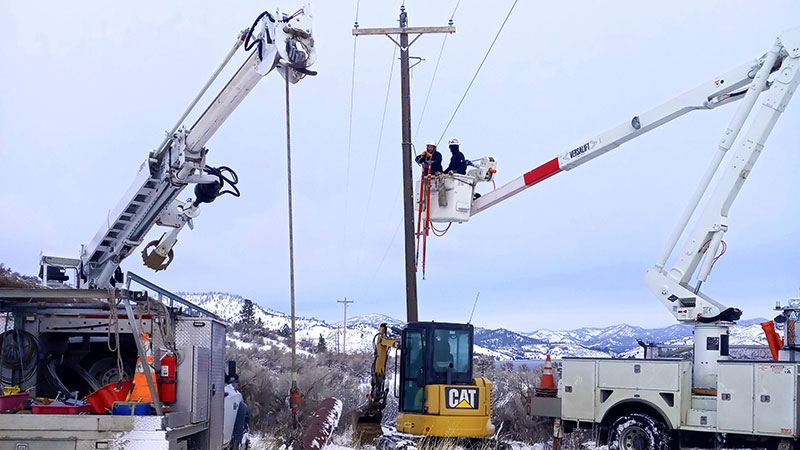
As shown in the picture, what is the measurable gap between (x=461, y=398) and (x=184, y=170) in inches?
232

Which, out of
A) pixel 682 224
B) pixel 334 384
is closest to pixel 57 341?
pixel 682 224

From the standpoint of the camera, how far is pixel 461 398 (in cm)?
1441

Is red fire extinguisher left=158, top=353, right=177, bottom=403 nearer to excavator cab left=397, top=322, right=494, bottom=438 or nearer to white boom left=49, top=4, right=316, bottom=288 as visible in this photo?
white boom left=49, top=4, right=316, bottom=288

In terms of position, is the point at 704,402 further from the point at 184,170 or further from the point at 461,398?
the point at 184,170

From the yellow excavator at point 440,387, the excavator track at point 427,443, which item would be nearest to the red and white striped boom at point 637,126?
the yellow excavator at point 440,387

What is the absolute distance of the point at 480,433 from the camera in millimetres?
14352

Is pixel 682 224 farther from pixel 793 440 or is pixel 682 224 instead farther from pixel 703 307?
pixel 793 440

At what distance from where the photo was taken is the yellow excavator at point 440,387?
14328 millimetres

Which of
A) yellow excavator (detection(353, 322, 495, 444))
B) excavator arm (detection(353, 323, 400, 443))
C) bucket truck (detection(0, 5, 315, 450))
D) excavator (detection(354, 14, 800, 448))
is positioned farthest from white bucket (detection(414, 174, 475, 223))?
bucket truck (detection(0, 5, 315, 450))

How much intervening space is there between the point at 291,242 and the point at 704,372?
7.25 metres

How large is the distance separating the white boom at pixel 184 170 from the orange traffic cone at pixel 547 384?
257 inches

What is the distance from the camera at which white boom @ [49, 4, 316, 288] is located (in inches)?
447

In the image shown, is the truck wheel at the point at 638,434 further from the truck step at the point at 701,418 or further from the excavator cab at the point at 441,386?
the excavator cab at the point at 441,386

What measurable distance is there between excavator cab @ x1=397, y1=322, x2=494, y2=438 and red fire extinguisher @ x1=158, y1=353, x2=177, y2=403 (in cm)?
604
